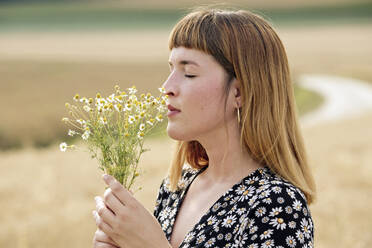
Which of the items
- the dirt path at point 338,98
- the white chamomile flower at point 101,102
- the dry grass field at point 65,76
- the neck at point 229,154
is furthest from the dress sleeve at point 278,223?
the dirt path at point 338,98

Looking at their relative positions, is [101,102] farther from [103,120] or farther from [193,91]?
[193,91]

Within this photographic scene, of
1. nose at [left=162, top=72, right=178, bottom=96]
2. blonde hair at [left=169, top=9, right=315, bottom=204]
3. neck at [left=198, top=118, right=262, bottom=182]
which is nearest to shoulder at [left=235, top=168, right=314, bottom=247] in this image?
blonde hair at [left=169, top=9, right=315, bottom=204]

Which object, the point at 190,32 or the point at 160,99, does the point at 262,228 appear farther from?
the point at 190,32

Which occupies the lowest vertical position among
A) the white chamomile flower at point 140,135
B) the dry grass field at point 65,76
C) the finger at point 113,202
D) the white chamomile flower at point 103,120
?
the finger at point 113,202

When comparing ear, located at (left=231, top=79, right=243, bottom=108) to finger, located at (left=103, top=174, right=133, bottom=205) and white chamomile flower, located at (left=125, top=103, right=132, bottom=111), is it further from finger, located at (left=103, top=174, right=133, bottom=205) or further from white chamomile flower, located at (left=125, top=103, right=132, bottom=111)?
finger, located at (left=103, top=174, right=133, bottom=205)

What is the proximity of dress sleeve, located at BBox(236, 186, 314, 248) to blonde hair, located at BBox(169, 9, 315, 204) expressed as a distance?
171 mm

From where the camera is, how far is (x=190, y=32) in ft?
8.57

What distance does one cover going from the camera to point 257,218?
237cm

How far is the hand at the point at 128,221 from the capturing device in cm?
240

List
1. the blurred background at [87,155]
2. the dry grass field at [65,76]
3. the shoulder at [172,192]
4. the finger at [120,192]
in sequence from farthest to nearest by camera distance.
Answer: the dry grass field at [65,76]
the blurred background at [87,155]
the shoulder at [172,192]
the finger at [120,192]

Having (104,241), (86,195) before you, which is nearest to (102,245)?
(104,241)

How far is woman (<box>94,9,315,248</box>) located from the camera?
241 centimetres

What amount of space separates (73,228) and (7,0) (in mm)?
157506

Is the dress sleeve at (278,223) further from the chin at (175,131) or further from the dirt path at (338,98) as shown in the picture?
the dirt path at (338,98)
